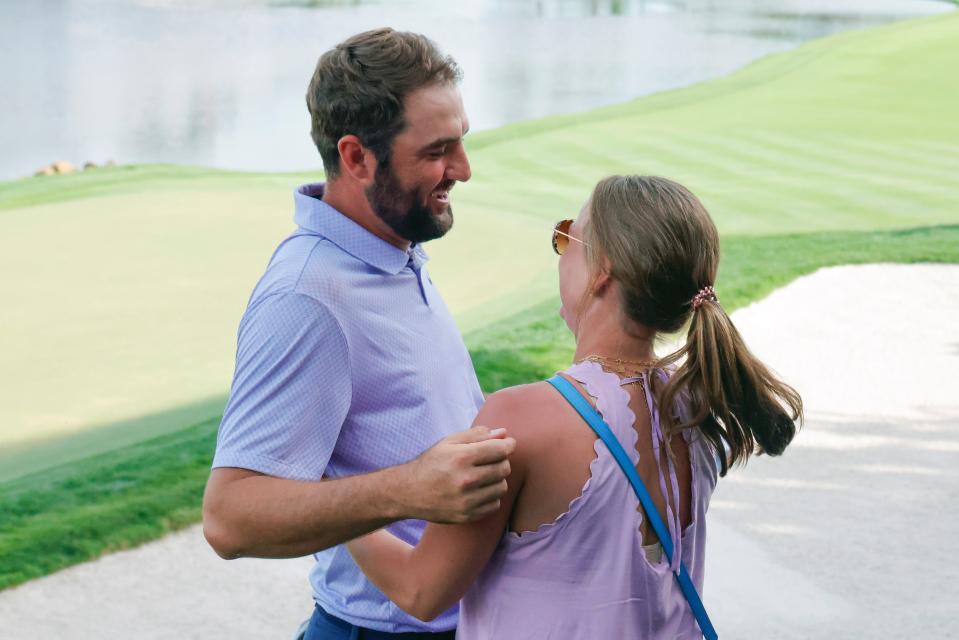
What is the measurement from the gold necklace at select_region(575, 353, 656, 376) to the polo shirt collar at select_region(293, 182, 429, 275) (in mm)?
476

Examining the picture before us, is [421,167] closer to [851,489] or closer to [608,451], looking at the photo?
[608,451]

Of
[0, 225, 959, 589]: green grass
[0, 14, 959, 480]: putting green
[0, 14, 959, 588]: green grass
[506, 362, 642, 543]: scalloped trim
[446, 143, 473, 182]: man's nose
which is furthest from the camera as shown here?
[0, 14, 959, 480]: putting green

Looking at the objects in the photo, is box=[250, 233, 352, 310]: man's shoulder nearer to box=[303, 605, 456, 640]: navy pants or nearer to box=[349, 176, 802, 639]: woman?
box=[349, 176, 802, 639]: woman

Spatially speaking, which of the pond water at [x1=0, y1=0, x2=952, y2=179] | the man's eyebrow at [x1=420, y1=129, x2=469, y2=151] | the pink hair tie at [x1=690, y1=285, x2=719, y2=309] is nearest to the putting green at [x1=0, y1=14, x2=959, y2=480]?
the man's eyebrow at [x1=420, y1=129, x2=469, y2=151]

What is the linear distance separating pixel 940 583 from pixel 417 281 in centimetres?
351

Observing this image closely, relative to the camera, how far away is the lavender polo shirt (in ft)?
6.92

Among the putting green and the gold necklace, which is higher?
the gold necklace

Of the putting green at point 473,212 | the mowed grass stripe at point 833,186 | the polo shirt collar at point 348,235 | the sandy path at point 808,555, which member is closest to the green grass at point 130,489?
the sandy path at point 808,555

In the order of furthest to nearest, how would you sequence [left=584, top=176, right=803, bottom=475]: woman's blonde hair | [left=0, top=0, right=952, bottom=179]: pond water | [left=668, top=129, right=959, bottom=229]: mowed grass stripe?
[left=0, top=0, right=952, bottom=179]: pond water, [left=668, top=129, right=959, bottom=229]: mowed grass stripe, [left=584, top=176, right=803, bottom=475]: woman's blonde hair

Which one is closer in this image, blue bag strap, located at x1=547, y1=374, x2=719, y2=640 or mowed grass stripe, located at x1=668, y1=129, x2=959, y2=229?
blue bag strap, located at x1=547, y1=374, x2=719, y2=640

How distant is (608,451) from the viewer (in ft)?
6.42

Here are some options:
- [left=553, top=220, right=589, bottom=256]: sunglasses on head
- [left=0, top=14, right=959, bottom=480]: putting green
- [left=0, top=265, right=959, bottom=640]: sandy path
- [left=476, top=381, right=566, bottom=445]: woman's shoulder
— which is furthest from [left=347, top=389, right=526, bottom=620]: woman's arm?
[left=0, top=14, right=959, bottom=480]: putting green

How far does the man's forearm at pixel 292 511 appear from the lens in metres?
1.98

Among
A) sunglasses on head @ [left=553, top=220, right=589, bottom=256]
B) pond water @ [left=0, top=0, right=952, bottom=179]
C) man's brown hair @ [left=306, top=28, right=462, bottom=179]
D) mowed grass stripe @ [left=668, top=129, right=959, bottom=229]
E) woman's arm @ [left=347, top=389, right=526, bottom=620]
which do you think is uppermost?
man's brown hair @ [left=306, top=28, right=462, bottom=179]
